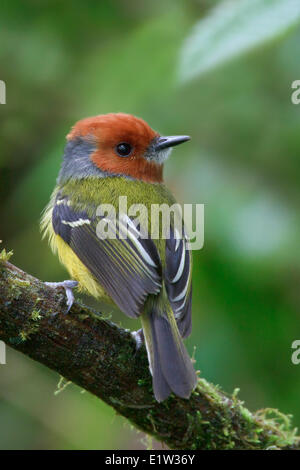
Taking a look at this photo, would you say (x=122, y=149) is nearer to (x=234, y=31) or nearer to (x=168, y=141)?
(x=168, y=141)

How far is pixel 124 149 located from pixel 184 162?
0.47 metres

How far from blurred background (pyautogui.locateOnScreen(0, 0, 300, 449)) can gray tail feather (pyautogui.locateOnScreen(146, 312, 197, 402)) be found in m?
Answer: 0.81

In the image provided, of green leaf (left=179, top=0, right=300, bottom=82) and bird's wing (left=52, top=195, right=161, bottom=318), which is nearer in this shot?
green leaf (left=179, top=0, right=300, bottom=82)

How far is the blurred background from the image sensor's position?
148 inches

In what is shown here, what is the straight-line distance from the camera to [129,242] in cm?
318

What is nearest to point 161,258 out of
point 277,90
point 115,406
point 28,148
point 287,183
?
point 115,406

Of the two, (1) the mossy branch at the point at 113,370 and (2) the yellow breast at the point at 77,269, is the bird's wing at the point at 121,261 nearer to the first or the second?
(2) the yellow breast at the point at 77,269

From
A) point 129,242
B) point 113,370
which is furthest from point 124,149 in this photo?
point 113,370

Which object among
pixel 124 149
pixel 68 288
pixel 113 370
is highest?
pixel 124 149

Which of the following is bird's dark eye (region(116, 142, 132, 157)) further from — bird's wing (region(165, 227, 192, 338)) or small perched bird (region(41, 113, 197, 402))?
bird's wing (region(165, 227, 192, 338))

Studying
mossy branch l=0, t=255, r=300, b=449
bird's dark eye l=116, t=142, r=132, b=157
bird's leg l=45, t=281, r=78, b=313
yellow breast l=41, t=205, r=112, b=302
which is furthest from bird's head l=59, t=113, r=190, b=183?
mossy branch l=0, t=255, r=300, b=449

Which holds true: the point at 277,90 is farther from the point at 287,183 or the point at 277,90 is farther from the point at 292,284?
the point at 292,284

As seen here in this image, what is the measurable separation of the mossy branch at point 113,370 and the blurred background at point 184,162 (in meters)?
0.83
